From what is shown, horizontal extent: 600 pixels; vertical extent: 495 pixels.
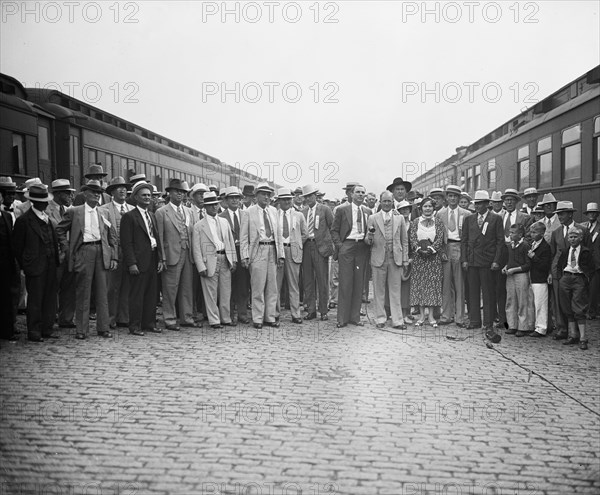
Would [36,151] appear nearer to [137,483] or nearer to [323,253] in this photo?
[323,253]

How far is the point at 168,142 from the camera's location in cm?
2466

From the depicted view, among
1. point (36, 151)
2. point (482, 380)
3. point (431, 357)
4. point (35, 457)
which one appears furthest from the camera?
point (36, 151)

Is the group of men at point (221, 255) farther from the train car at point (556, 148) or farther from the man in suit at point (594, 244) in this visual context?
the train car at point (556, 148)

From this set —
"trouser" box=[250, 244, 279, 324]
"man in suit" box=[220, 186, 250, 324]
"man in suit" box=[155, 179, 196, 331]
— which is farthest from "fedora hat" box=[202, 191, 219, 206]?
"trouser" box=[250, 244, 279, 324]

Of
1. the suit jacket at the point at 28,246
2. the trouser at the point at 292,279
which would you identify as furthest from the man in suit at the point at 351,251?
the suit jacket at the point at 28,246

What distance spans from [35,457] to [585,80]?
11.9 metres

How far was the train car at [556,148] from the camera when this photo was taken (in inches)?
415

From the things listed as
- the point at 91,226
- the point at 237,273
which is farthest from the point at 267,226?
the point at 91,226

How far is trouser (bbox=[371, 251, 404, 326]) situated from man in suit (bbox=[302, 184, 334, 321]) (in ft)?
3.01

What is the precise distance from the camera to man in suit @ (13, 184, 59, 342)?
7531 mm

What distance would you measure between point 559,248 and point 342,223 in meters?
3.30

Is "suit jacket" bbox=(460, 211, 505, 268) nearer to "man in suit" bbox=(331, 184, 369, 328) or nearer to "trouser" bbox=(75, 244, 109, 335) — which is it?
"man in suit" bbox=(331, 184, 369, 328)

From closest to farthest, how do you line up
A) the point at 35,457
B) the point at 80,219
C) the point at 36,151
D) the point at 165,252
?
the point at 35,457
the point at 80,219
the point at 165,252
the point at 36,151

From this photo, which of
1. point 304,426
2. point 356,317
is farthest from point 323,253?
point 304,426
